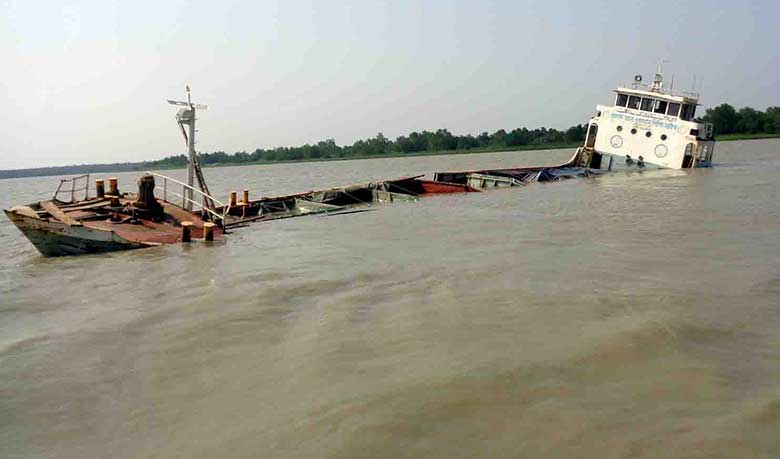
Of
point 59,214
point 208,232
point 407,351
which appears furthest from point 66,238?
point 407,351

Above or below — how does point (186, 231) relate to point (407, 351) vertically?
below

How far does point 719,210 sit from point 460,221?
6688 millimetres

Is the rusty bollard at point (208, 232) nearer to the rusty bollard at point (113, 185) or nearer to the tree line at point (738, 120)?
the rusty bollard at point (113, 185)

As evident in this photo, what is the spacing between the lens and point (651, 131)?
3109 cm

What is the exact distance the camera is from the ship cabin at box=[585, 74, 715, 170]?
1190 inches

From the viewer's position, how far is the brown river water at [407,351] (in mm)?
4125

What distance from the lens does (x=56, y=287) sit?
10188 mm

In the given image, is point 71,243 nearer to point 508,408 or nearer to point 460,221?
point 460,221

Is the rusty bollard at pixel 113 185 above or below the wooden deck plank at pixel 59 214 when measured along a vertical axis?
above

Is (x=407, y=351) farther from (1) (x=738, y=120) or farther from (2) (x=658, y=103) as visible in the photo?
(1) (x=738, y=120)

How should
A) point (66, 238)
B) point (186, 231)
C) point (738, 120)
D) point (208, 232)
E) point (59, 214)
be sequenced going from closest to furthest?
point (66, 238) < point (59, 214) < point (186, 231) < point (208, 232) < point (738, 120)

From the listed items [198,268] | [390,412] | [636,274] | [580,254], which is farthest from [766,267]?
[198,268]

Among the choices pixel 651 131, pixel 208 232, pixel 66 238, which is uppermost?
pixel 651 131

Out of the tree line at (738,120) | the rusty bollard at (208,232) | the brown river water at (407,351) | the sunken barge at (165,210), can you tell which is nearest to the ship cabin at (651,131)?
the sunken barge at (165,210)
